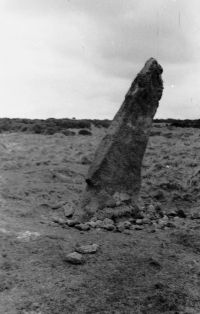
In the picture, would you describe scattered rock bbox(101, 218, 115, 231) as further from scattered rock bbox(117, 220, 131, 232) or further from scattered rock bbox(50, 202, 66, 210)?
scattered rock bbox(50, 202, 66, 210)

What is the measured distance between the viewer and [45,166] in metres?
15.3

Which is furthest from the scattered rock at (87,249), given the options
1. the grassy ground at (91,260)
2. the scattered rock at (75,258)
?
the scattered rock at (75,258)

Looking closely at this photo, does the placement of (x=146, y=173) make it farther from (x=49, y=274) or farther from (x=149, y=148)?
(x=49, y=274)

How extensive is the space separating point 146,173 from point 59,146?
711cm

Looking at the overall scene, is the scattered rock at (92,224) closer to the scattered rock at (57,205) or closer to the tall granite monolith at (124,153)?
the tall granite monolith at (124,153)

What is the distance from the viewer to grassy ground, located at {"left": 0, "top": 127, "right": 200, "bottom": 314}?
19.8 feet

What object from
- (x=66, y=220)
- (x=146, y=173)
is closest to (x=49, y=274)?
(x=66, y=220)

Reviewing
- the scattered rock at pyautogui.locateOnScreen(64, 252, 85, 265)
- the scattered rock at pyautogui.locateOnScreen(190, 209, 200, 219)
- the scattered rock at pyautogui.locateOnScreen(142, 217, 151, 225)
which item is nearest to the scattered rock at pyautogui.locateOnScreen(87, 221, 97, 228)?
the scattered rock at pyautogui.locateOnScreen(142, 217, 151, 225)

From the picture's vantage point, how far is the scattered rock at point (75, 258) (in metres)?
7.08

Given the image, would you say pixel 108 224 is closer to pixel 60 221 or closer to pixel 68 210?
pixel 60 221

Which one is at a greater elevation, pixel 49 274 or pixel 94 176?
pixel 94 176

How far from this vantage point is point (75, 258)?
7.10m

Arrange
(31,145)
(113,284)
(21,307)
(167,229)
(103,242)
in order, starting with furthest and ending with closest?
(31,145)
(167,229)
(103,242)
(113,284)
(21,307)

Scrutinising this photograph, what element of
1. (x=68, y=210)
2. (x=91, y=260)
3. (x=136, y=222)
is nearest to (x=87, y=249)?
(x=91, y=260)
